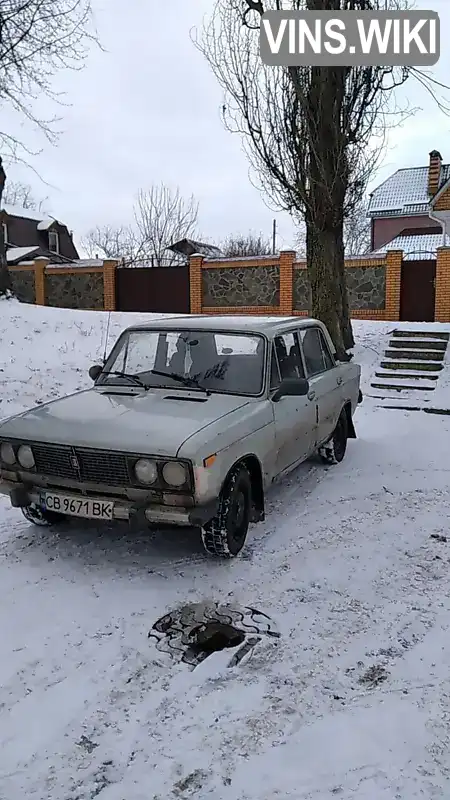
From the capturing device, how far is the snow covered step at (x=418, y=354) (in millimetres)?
11945

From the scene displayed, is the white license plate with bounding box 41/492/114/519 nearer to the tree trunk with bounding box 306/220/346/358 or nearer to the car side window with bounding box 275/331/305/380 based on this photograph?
the car side window with bounding box 275/331/305/380

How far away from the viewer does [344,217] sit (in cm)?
1177

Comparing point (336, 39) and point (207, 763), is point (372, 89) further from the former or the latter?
point (207, 763)

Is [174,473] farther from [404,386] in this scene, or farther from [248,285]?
[248,285]

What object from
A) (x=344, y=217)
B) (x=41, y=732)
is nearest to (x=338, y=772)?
(x=41, y=732)

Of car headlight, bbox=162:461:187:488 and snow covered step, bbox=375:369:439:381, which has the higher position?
car headlight, bbox=162:461:187:488

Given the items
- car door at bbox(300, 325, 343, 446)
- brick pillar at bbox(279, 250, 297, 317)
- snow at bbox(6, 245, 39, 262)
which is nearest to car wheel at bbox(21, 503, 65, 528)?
car door at bbox(300, 325, 343, 446)

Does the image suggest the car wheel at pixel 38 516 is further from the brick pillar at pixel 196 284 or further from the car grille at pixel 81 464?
the brick pillar at pixel 196 284

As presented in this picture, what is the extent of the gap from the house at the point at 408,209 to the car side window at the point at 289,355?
94.7ft

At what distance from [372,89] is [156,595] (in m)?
10.3

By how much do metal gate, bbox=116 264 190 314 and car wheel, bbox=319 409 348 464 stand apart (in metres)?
12.8

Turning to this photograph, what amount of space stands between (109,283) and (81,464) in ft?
53.9

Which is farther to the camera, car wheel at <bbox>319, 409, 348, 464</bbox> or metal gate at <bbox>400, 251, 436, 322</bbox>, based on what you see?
metal gate at <bbox>400, 251, 436, 322</bbox>

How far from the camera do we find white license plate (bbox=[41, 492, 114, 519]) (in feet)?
13.1
